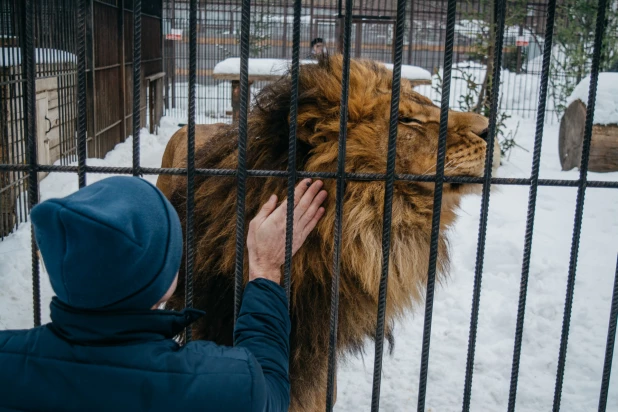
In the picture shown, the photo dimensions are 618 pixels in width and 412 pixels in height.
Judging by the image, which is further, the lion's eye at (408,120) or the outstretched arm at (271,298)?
the lion's eye at (408,120)

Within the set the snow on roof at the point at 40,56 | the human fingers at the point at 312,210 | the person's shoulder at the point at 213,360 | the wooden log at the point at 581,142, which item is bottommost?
the wooden log at the point at 581,142

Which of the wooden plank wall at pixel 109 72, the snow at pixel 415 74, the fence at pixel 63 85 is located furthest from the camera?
the wooden plank wall at pixel 109 72

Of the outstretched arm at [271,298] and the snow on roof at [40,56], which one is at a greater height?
the snow on roof at [40,56]

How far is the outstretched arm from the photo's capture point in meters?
1.48

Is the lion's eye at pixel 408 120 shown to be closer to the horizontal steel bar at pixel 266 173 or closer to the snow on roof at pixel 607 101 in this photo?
the horizontal steel bar at pixel 266 173

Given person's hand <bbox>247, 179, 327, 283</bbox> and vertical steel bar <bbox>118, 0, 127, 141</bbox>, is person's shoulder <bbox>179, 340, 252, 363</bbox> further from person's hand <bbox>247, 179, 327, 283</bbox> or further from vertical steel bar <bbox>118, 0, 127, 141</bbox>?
vertical steel bar <bbox>118, 0, 127, 141</bbox>

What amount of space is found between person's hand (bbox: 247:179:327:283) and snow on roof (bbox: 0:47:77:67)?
390 centimetres

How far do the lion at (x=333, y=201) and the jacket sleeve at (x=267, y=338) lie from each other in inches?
21.1

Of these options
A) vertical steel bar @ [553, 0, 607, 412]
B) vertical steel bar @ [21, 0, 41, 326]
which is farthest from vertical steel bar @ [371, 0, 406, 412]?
vertical steel bar @ [21, 0, 41, 326]

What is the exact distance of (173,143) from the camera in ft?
14.4

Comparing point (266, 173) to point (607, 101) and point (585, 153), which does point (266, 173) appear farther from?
point (607, 101)

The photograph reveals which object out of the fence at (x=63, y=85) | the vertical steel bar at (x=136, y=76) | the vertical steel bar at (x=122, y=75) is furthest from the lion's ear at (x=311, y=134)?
the vertical steel bar at (x=122, y=75)

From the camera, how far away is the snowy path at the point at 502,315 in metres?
3.85

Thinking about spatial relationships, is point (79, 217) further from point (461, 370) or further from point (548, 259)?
point (548, 259)
